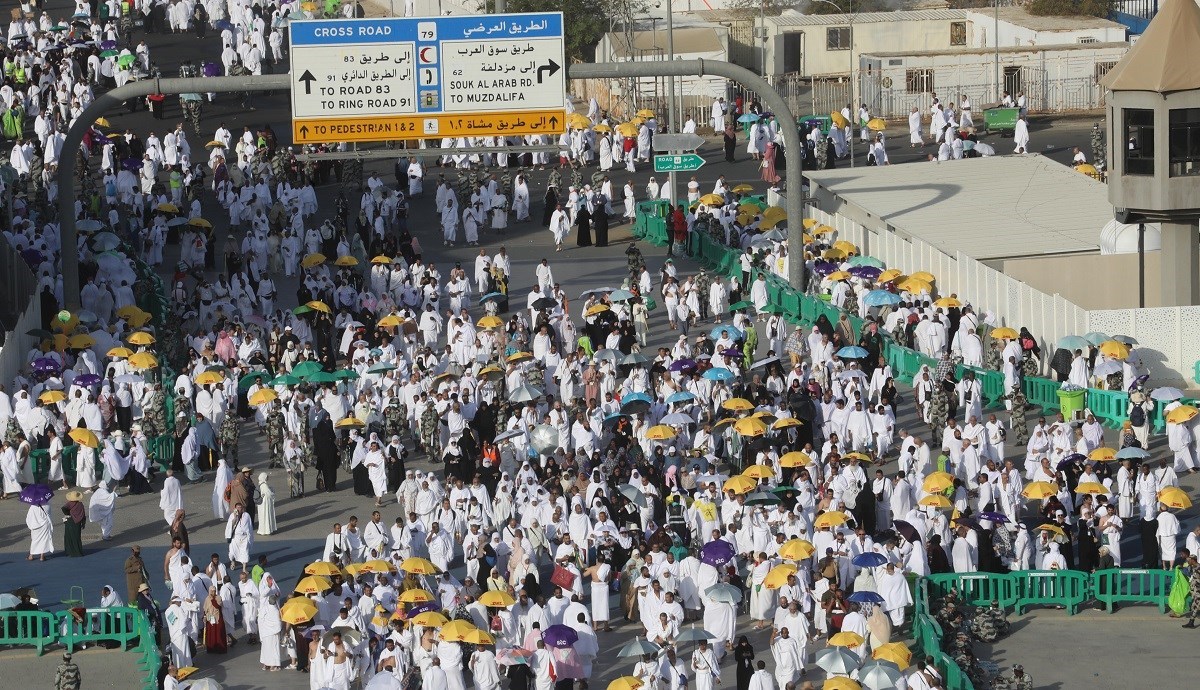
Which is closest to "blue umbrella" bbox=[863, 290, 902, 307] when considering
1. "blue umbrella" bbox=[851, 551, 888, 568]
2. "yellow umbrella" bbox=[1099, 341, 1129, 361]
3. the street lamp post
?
"yellow umbrella" bbox=[1099, 341, 1129, 361]

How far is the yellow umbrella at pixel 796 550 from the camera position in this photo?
2680 centimetres

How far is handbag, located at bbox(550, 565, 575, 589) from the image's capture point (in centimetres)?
2725

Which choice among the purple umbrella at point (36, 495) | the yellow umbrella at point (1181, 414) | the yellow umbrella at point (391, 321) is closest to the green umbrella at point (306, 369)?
the yellow umbrella at point (391, 321)

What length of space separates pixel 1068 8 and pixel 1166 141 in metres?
33.2

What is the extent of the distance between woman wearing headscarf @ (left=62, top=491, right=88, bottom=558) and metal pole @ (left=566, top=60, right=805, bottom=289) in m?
10.5

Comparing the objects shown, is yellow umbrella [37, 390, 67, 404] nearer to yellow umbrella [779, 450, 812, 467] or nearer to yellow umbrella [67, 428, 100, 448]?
yellow umbrella [67, 428, 100, 448]

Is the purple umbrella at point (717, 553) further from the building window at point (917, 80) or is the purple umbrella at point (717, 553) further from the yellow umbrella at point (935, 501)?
the building window at point (917, 80)

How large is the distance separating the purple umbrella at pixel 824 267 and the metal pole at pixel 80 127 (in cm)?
1021

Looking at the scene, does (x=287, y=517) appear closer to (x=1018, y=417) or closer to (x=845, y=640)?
(x=845, y=640)

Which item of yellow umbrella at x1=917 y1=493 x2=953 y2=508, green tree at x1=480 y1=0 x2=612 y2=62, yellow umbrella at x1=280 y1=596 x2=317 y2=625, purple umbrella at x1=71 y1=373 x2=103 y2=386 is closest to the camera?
yellow umbrella at x1=280 y1=596 x2=317 y2=625

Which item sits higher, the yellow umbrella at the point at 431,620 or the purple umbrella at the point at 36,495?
the purple umbrella at the point at 36,495

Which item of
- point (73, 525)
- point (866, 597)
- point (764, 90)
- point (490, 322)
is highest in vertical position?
point (764, 90)

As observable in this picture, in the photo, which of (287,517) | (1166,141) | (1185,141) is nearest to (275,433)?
(287,517)

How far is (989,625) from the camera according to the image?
26797 millimetres
